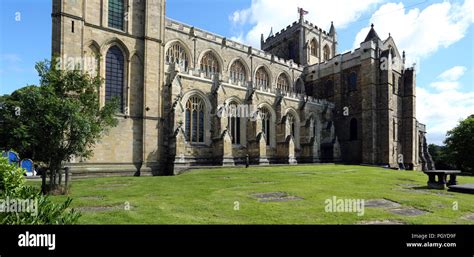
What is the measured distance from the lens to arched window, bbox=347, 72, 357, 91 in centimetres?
3656

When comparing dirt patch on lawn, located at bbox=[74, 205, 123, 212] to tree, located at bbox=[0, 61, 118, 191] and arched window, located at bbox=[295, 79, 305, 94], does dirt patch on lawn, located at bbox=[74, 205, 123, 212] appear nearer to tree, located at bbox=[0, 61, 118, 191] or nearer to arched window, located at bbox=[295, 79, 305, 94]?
tree, located at bbox=[0, 61, 118, 191]

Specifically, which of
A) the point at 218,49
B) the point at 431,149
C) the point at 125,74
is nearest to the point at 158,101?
the point at 125,74

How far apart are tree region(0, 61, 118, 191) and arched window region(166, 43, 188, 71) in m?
16.1

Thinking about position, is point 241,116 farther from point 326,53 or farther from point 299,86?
point 326,53

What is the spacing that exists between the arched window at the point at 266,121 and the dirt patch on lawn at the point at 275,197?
20.3 m

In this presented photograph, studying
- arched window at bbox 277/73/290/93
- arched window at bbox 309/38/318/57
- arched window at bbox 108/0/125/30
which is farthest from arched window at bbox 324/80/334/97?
arched window at bbox 108/0/125/30

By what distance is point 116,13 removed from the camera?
69.7ft

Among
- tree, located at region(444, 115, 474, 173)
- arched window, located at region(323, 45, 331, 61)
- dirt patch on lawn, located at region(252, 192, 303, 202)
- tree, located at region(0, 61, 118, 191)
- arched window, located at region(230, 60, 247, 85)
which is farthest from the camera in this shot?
arched window, located at region(323, 45, 331, 61)

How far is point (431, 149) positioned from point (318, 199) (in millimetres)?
75155

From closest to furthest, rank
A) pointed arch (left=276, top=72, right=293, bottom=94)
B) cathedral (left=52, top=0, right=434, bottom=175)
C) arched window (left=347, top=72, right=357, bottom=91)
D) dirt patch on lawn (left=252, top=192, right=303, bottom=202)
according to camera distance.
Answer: dirt patch on lawn (left=252, top=192, right=303, bottom=202) → cathedral (left=52, top=0, right=434, bottom=175) → arched window (left=347, top=72, right=357, bottom=91) → pointed arch (left=276, top=72, right=293, bottom=94)
